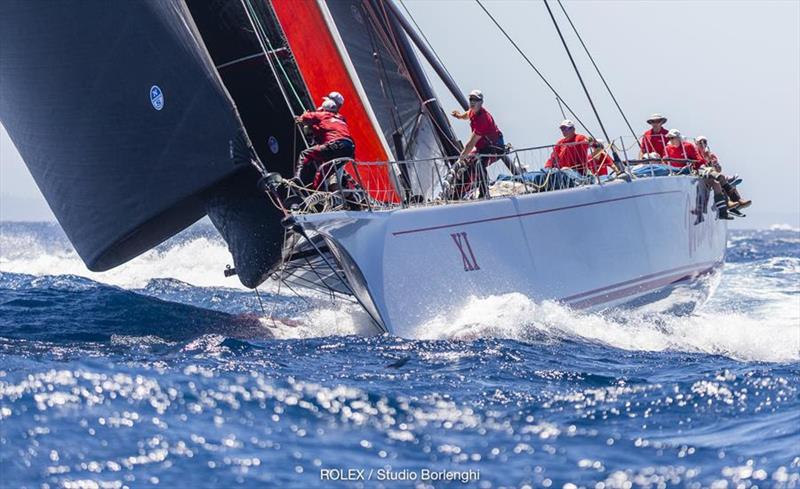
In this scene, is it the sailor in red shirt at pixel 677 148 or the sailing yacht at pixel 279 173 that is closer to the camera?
the sailing yacht at pixel 279 173

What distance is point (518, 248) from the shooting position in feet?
29.9

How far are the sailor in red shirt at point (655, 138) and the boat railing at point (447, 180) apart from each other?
1.66m

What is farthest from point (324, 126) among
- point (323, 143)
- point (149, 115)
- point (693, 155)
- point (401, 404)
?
point (693, 155)

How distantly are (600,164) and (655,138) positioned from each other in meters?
2.59

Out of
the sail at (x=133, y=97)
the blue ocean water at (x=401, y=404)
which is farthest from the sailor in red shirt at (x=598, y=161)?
the sail at (x=133, y=97)

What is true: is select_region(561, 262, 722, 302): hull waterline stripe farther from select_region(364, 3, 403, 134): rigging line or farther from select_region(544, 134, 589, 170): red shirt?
select_region(364, 3, 403, 134): rigging line

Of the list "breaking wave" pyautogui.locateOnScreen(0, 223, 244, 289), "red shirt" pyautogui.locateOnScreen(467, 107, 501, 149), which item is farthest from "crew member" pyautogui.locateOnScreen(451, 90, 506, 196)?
"breaking wave" pyautogui.locateOnScreen(0, 223, 244, 289)

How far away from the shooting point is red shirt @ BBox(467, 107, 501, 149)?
10016mm

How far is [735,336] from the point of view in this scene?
32.2ft

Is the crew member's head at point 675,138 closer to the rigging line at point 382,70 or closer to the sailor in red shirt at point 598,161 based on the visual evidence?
the sailor in red shirt at point 598,161

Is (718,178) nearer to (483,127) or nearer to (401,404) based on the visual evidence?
(483,127)

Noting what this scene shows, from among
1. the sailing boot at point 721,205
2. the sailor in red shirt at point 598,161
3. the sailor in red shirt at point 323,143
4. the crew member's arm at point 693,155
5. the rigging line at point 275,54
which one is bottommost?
the sailing boot at point 721,205

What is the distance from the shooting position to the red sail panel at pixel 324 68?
9.75 m

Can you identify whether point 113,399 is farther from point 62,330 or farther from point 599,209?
point 599,209
